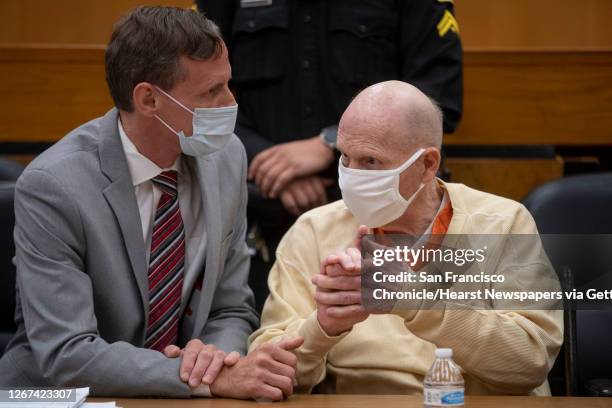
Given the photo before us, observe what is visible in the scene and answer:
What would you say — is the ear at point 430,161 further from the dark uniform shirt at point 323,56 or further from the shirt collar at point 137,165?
the dark uniform shirt at point 323,56

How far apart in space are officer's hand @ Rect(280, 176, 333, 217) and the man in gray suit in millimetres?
487

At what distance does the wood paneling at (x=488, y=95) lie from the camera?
4.39 metres

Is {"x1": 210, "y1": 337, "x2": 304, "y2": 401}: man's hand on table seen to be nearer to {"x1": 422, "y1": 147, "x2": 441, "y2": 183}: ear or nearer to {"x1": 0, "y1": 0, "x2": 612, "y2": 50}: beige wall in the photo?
{"x1": 422, "y1": 147, "x2": 441, "y2": 183}: ear

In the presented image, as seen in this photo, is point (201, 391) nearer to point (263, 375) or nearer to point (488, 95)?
point (263, 375)

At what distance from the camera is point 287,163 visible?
3523mm

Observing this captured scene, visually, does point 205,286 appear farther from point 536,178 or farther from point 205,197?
point 536,178

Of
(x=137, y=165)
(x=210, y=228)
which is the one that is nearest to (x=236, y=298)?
(x=210, y=228)

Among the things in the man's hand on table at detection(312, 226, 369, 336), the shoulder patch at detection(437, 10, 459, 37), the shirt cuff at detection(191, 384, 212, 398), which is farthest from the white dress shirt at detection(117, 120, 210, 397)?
the shoulder patch at detection(437, 10, 459, 37)

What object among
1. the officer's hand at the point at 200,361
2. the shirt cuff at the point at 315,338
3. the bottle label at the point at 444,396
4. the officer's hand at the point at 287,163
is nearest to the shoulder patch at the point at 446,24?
the officer's hand at the point at 287,163

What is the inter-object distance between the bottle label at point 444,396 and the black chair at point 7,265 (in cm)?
152

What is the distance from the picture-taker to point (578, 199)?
304 cm

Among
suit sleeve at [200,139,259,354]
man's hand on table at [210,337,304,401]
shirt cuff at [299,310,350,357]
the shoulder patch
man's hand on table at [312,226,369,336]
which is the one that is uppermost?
the shoulder patch

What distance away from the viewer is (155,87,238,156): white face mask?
9.34 ft

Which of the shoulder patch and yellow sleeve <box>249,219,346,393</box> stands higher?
the shoulder patch
